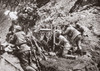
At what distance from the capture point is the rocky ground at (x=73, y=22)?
7.85ft

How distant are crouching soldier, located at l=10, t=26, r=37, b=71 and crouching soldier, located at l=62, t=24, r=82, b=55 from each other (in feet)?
A: 2.56

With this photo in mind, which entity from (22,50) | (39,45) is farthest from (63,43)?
(22,50)

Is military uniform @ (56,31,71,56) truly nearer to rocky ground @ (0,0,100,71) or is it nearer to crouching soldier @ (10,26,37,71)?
rocky ground @ (0,0,100,71)

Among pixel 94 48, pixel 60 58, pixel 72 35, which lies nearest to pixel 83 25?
pixel 72 35

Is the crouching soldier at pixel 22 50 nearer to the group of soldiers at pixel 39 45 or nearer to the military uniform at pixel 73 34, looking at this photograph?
the group of soldiers at pixel 39 45

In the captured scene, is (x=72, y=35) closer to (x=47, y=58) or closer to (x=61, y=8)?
(x=47, y=58)

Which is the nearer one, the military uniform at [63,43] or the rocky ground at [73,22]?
the rocky ground at [73,22]

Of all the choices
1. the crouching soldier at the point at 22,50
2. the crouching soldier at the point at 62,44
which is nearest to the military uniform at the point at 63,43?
the crouching soldier at the point at 62,44

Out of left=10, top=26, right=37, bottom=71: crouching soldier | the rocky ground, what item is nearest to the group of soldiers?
left=10, top=26, right=37, bottom=71: crouching soldier

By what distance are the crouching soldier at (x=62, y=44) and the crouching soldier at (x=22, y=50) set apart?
54cm

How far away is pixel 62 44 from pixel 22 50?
742 mm

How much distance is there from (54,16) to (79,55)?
119cm

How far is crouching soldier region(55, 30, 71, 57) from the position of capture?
2.64 metres

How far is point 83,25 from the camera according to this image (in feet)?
9.46
